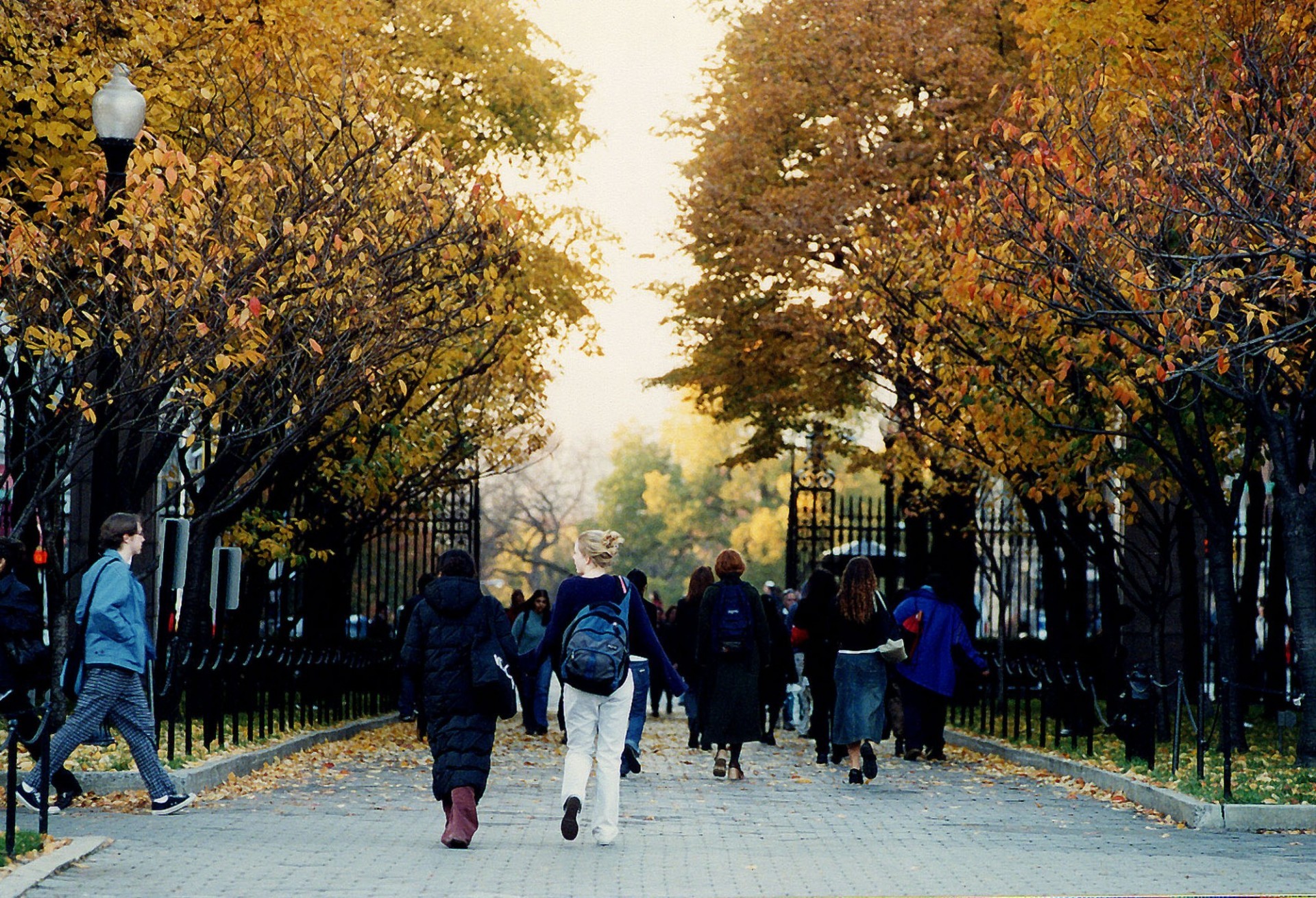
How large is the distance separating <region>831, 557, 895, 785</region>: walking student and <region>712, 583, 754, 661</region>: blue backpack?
31.1 inches

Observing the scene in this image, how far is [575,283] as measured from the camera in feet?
102

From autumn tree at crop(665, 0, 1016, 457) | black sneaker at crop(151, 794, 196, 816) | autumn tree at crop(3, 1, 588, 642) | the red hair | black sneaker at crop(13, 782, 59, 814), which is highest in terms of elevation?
autumn tree at crop(665, 0, 1016, 457)

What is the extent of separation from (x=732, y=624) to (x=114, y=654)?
6.25 metres

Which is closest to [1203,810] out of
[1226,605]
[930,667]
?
[1226,605]

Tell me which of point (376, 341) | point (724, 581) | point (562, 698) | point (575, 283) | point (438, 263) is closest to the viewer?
point (562, 698)

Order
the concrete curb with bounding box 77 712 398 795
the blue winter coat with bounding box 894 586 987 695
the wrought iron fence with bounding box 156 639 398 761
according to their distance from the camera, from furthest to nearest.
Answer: the blue winter coat with bounding box 894 586 987 695 → the wrought iron fence with bounding box 156 639 398 761 → the concrete curb with bounding box 77 712 398 795

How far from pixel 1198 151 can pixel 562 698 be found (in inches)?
278

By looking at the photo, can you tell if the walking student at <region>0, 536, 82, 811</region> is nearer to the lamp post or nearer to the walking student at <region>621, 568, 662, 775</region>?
the lamp post

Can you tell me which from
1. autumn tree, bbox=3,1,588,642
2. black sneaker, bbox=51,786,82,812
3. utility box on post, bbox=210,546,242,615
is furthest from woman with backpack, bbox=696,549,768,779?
black sneaker, bbox=51,786,82,812

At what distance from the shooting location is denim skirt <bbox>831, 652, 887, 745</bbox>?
15.8 m

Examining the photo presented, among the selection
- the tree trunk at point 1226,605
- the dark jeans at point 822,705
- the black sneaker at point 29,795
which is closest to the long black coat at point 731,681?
the dark jeans at point 822,705

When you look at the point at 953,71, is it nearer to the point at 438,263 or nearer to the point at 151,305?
the point at 438,263

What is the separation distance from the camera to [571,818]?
34.6 ft

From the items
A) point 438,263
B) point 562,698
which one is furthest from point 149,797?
point 438,263
